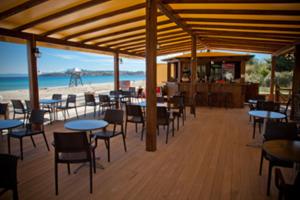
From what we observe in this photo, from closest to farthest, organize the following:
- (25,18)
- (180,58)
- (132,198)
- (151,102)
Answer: (132,198), (151,102), (25,18), (180,58)

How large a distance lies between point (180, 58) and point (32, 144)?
8.13 metres

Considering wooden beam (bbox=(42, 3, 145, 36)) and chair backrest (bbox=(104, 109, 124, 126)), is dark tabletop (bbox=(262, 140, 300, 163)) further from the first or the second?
wooden beam (bbox=(42, 3, 145, 36))

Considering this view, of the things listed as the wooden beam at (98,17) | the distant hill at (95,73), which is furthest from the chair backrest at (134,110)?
the distant hill at (95,73)

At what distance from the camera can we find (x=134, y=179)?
2.89 metres

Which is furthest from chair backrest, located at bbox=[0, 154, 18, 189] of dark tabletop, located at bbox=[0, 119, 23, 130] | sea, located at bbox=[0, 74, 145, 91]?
sea, located at bbox=[0, 74, 145, 91]

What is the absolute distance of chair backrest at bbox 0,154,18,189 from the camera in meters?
1.82

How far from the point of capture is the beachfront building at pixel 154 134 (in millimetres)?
2652

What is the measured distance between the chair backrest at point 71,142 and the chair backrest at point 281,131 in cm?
259

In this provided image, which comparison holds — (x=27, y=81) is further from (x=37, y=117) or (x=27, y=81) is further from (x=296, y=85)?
(x=296, y=85)

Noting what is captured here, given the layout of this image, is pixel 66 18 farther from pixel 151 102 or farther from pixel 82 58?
pixel 82 58

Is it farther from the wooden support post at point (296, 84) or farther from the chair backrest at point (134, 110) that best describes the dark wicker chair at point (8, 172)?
the wooden support post at point (296, 84)

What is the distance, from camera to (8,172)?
184 centimetres

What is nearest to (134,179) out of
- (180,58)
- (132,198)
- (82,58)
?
(132,198)

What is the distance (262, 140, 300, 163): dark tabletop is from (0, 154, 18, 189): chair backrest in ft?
8.10
